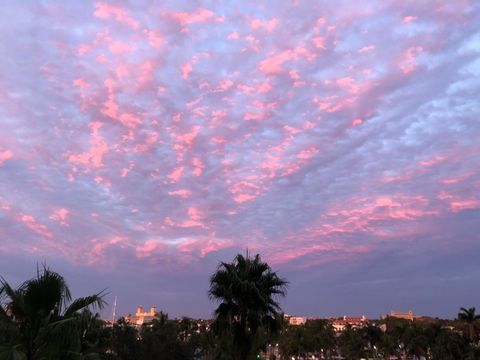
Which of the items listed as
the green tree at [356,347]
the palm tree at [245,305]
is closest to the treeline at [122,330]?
the palm tree at [245,305]

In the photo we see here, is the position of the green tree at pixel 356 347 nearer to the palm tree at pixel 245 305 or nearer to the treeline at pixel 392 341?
the treeline at pixel 392 341

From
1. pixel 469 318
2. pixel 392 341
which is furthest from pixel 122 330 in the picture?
pixel 392 341

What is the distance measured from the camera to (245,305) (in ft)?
63.6

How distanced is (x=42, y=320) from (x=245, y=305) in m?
10.8

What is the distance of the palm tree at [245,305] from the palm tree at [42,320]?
32.6 feet

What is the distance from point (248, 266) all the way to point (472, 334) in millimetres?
82650

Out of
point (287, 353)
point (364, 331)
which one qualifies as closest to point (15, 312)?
point (364, 331)

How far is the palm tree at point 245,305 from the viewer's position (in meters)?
19.3

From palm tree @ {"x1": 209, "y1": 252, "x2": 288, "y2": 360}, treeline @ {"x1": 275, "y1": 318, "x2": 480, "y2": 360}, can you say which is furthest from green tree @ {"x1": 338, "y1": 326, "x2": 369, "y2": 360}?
palm tree @ {"x1": 209, "y1": 252, "x2": 288, "y2": 360}

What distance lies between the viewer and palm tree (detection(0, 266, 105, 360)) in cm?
948

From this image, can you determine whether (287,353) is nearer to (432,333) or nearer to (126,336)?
(432,333)

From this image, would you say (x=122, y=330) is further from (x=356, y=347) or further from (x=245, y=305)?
(x=356, y=347)

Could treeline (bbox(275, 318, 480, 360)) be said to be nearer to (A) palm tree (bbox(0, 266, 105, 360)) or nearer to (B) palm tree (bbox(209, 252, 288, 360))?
(B) palm tree (bbox(209, 252, 288, 360))

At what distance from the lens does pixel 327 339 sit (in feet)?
472
